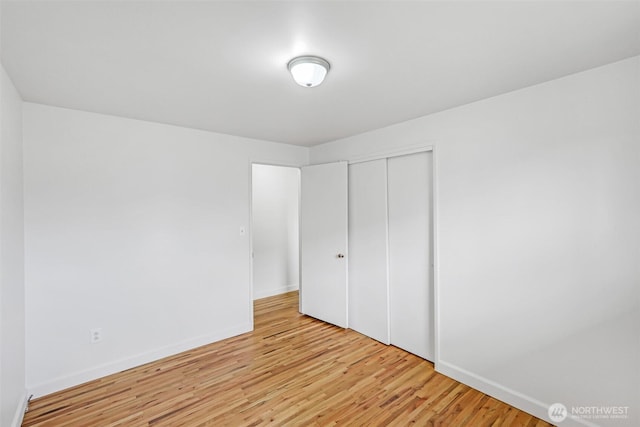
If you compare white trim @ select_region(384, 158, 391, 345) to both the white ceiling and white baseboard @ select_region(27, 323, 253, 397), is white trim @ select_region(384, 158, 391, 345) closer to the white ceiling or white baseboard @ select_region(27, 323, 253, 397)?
the white ceiling

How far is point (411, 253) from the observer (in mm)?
3094

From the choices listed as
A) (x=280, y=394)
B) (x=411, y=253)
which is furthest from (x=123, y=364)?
(x=411, y=253)

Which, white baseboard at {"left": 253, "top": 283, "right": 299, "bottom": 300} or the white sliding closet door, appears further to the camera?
white baseboard at {"left": 253, "top": 283, "right": 299, "bottom": 300}

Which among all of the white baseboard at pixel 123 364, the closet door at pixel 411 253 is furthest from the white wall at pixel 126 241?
the closet door at pixel 411 253

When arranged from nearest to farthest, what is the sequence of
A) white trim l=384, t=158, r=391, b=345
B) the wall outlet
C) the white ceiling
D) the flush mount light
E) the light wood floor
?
1. the white ceiling
2. the flush mount light
3. the light wood floor
4. the wall outlet
5. white trim l=384, t=158, r=391, b=345

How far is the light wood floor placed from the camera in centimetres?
214

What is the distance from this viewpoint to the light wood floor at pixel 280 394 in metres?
2.14

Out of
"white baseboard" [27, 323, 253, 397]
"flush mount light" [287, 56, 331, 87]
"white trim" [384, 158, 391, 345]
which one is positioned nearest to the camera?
"flush mount light" [287, 56, 331, 87]

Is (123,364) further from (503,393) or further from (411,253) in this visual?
(503,393)

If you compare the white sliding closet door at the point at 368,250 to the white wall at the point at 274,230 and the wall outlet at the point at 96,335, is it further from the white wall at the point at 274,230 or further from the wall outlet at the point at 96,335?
the wall outlet at the point at 96,335

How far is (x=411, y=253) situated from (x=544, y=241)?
1.19 meters

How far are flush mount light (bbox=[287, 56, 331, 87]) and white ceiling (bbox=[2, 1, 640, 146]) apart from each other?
6 cm

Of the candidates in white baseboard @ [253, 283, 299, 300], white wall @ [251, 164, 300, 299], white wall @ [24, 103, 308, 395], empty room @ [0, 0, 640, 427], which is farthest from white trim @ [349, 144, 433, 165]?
white baseboard @ [253, 283, 299, 300]

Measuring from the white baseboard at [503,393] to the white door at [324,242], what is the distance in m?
1.37
